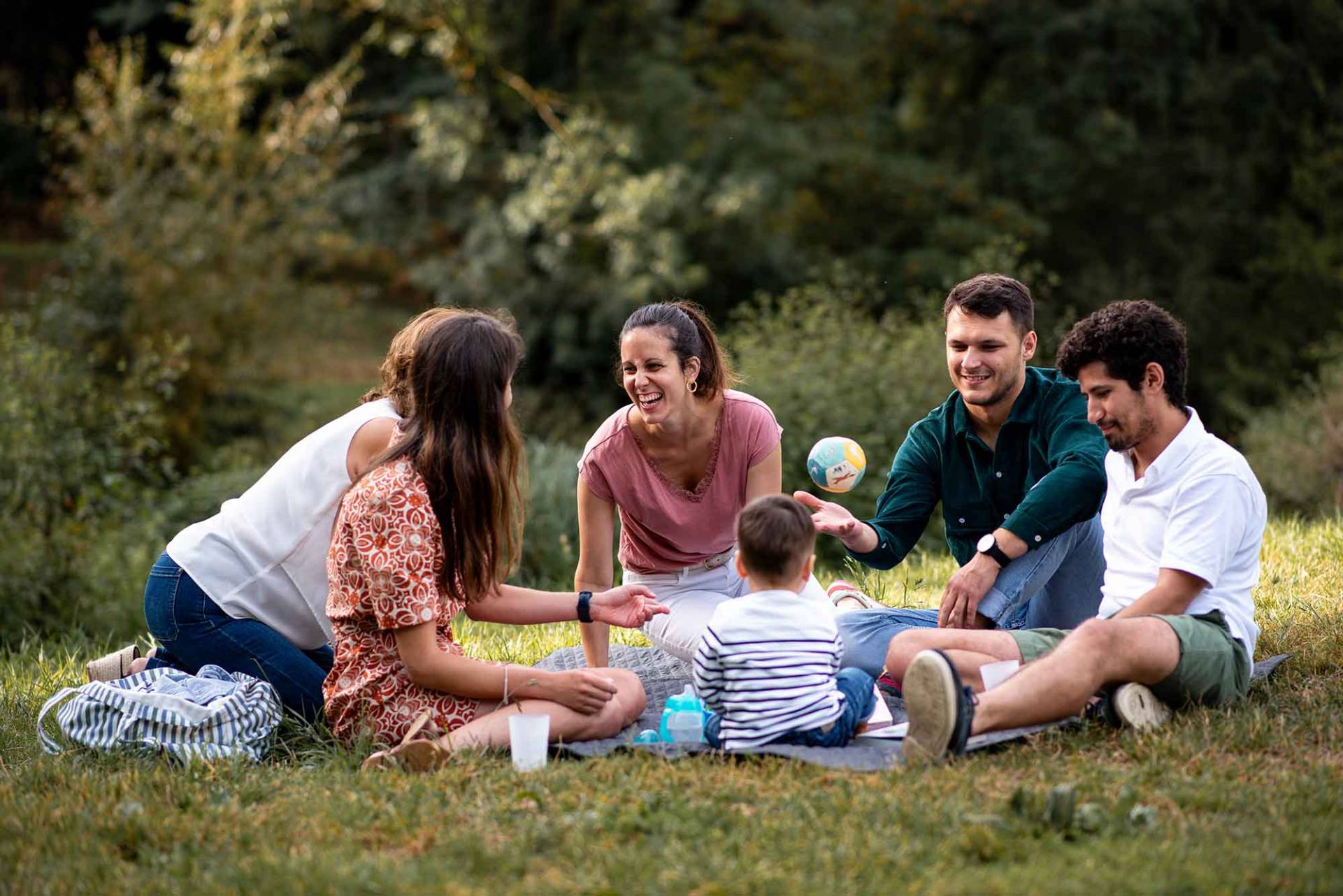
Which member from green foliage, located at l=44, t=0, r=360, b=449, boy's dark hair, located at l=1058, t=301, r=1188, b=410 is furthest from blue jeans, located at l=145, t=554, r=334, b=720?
green foliage, located at l=44, t=0, r=360, b=449

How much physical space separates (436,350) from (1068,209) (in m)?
15.5

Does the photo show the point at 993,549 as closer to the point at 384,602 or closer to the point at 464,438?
the point at 464,438

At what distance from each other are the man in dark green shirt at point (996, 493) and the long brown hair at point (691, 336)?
60 centimetres

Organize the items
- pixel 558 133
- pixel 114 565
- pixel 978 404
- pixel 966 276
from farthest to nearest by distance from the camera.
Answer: pixel 558 133 < pixel 966 276 < pixel 114 565 < pixel 978 404

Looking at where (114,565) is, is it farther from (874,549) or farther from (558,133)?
(558,133)

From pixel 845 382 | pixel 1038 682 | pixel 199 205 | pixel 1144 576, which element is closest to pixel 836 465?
pixel 1144 576

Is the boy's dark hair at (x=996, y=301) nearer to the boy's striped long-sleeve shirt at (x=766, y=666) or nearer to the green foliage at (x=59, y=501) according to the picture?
the boy's striped long-sleeve shirt at (x=766, y=666)

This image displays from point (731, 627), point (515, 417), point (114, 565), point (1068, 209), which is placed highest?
point (1068, 209)

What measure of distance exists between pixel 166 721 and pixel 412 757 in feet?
2.86

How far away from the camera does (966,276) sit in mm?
13812

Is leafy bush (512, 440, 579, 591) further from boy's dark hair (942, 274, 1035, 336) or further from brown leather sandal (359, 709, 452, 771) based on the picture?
brown leather sandal (359, 709, 452, 771)

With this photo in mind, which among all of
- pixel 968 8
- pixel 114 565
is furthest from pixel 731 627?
pixel 968 8

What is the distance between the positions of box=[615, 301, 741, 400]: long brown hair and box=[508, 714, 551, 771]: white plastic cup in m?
1.57

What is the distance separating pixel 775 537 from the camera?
3959 mm
